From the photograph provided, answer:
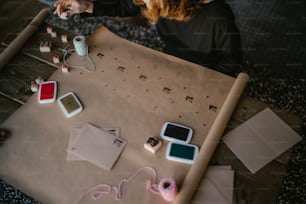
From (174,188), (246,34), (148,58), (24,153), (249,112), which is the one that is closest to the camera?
(174,188)

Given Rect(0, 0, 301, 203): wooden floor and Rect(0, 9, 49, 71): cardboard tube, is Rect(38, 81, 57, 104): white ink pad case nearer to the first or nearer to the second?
Rect(0, 0, 301, 203): wooden floor

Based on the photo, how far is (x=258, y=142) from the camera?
1.07 meters

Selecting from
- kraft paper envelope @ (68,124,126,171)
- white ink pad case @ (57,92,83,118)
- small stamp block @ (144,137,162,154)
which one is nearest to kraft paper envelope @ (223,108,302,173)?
small stamp block @ (144,137,162,154)

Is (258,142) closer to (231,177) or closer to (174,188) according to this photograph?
(231,177)

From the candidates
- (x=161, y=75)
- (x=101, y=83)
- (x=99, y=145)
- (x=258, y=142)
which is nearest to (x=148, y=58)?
(x=161, y=75)

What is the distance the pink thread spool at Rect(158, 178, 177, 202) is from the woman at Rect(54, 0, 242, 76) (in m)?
0.56

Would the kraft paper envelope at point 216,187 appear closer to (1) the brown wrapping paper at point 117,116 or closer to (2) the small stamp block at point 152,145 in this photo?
(1) the brown wrapping paper at point 117,116

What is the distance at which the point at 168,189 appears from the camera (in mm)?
932

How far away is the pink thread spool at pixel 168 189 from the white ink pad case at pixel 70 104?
397 millimetres

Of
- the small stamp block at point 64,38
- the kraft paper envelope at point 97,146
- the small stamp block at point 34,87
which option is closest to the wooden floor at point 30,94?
the small stamp block at point 34,87

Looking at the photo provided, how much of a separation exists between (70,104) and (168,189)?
0.46 metres

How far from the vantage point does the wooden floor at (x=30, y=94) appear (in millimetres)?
Answer: 979

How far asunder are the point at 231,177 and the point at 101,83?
1.87 ft

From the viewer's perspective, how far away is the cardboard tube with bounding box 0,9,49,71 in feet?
4.16
